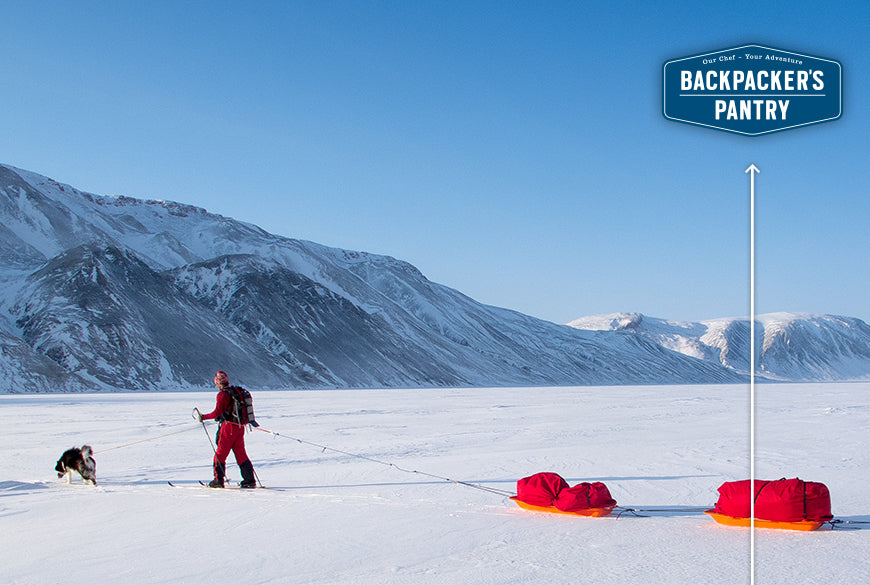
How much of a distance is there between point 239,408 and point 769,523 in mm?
6620

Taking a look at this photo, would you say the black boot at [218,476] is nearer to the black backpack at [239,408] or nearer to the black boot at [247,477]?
the black boot at [247,477]

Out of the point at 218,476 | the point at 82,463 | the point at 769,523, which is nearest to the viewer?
the point at 769,523

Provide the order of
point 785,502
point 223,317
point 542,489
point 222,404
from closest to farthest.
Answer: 1. point 785,502
2. point 542,489
3. point 222,404
4. point 223,317

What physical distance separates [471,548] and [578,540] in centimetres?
100

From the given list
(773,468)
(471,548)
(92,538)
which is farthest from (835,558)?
(92,538)

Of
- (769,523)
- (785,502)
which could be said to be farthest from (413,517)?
(785,502)

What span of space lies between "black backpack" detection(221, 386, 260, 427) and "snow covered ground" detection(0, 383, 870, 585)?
3.27 feet

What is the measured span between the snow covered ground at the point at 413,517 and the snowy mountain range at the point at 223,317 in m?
45.3

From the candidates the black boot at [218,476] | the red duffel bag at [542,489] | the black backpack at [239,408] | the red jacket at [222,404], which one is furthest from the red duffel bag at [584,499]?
the red jacket at [222,404]

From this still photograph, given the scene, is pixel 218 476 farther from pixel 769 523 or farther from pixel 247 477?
pixel 769 523

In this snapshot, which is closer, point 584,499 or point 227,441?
point 584,499

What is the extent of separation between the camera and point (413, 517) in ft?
26.0

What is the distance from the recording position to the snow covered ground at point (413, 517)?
19.2ft

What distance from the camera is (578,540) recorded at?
22.3 feet
